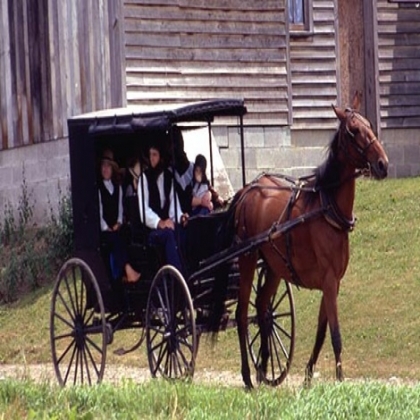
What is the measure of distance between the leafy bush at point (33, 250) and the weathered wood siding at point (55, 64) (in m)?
1.44

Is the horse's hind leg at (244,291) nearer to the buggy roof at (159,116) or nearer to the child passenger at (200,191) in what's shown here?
the child passenger at (200,191)

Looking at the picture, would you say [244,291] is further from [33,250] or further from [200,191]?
[33,250]

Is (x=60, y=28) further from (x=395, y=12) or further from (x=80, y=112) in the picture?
(x=395, y=12)

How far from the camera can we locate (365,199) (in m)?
23.8

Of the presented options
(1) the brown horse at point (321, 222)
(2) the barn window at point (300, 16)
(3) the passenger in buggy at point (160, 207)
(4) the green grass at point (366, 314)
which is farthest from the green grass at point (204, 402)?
(2) the barn window at point (300, 16)

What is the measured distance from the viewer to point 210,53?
25719 mm

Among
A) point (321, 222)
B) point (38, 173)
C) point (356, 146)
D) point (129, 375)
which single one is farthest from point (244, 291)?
point (38, 173)

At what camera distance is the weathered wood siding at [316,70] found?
26.9 m

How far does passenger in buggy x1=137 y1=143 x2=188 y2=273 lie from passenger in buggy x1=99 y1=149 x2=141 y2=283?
45 centimetres

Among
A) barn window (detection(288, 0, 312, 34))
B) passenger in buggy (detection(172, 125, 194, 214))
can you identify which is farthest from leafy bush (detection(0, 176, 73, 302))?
passenger in buggy (detection(172, 125, 194, 214))

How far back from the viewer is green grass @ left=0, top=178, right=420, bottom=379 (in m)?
17.2

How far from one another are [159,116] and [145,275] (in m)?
1.69

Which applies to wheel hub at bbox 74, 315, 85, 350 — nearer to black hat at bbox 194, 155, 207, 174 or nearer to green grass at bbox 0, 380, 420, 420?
black hat at bbox 194, 155, 207, 174

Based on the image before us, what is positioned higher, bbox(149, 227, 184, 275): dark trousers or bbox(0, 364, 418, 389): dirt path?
bbox(149, 227, 184, 275): dark trousers
